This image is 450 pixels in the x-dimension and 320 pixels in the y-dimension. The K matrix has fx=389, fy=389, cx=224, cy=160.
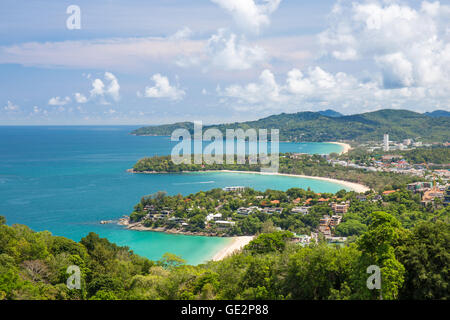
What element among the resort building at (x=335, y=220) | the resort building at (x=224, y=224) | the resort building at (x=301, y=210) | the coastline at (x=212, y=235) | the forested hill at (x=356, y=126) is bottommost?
the coastline at (x=212, y=235)

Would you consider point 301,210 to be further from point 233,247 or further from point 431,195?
point 431,195

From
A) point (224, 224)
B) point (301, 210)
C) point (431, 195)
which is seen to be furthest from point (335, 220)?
point (431, 195)

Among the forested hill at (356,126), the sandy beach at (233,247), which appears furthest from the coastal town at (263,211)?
the forested hill at (356,126)

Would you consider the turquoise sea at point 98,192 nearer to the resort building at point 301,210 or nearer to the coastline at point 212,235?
the coastline at point 212,235

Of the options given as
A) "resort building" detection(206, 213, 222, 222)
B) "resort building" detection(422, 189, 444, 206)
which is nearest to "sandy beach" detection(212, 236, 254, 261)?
"resort building" detection(206, 213, 222, 222)
